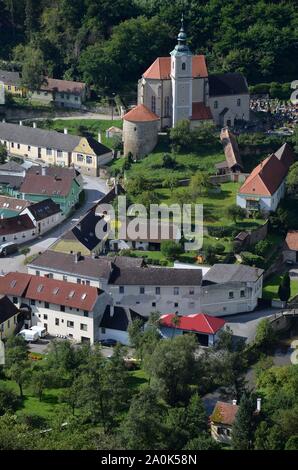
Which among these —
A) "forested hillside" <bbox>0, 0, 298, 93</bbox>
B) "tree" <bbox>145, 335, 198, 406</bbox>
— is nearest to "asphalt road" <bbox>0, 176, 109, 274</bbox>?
"forested hillside" <bbox>0, 0, 298, 93</bbox>

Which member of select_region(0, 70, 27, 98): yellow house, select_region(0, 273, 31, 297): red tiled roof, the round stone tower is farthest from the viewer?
select_region(0, 70, 27, 98): yellow house

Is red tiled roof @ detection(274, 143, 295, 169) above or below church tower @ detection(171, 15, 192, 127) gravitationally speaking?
below

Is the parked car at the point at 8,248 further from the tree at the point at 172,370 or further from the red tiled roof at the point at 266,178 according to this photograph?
the tree at the point at 172,370

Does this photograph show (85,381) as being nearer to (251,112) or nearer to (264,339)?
(264,339)

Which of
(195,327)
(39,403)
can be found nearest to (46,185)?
(195,327)

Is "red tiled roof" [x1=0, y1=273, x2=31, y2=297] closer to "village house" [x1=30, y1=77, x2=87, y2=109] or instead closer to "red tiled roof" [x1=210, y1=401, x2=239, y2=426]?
"red tiled roof" [x1=210, y1=401, x2=239, y2=426]

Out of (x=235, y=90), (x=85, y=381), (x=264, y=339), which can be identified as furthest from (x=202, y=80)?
(x=85, y=381)

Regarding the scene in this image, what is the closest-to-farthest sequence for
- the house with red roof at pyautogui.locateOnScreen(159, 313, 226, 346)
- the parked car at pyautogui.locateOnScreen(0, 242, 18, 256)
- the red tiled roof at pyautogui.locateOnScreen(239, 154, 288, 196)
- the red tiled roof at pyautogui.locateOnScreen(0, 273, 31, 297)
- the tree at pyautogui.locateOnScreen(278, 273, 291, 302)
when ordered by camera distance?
the house with red roof at pyautogui.locateOnScreen(159, 313, 226, 346) → the red tiled roof at pyautogui.locateOnScreen(0, 273, 31, 297) → the tree at pyautogui.locateOnScreen(278, 273, 291, 302) → the parked car at pyautogui.locateOnScreen(0, 242, 18, 256) → the red tiled roof at pyautogui.locateOnScreen(239, 154, 288, 196)
